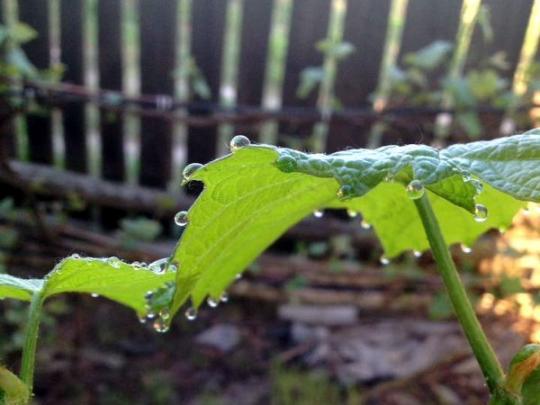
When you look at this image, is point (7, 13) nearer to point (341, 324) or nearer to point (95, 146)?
point (95, 146)

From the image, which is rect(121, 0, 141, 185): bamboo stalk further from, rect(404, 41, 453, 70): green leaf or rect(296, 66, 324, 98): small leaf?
rect(404, 41, 453, 70): green leaf

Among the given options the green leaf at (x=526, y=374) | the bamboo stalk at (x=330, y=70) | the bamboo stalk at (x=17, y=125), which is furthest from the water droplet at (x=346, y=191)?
the bamboo stalk at (x=17, y=125)

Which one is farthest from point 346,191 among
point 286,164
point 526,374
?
point 526,374

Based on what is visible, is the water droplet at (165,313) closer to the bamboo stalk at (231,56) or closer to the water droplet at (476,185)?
the water droplet at (476,185)

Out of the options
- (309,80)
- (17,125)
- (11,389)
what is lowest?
(17,125)

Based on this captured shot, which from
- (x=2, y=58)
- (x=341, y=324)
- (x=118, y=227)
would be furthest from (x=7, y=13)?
(x=341, y=324)

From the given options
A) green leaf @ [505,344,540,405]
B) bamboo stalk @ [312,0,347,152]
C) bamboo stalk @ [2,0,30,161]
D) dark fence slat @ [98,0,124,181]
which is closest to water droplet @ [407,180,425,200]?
green leaf @ [505,344,540,405]

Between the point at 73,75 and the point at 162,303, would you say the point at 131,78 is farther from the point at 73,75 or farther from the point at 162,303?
the point at 162,303
